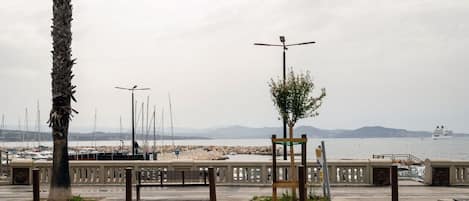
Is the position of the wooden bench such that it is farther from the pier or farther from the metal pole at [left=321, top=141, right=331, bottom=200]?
the metal pole at [left=321, top=141, right=331, bottom=200]

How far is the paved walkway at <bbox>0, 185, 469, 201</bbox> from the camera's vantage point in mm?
20609

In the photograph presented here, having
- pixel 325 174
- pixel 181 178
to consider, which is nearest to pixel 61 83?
pixel 181 178

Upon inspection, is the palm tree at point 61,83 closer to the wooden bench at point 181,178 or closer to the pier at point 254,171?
the wooden bench at point 181,178

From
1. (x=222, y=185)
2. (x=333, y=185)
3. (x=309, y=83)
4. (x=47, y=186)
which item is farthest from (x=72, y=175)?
(x=309, y=83)

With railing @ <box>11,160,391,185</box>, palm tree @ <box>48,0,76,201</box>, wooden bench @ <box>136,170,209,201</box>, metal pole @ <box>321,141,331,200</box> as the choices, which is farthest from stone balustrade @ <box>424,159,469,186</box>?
palm tree @ <box>48,0,76,201</box>

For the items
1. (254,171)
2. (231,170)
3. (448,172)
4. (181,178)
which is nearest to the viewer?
(181,178)

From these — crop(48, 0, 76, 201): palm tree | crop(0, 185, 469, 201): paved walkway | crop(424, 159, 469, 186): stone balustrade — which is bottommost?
crop(0, 185, 469, 201): paved walkway

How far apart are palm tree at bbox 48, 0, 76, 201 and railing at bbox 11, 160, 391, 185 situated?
18.9ft

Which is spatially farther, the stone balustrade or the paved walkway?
the stone balustrade

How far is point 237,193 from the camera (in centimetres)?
2233

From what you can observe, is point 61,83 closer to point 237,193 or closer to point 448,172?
point 237,193

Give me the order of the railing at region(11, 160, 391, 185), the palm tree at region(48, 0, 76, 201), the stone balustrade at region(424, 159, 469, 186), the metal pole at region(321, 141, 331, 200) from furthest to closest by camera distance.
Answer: the railing at region(11, 160, 391, 185)
the stone balustrade at region(424, 159, 469, 186)
the palm tree at region(48, 0, 76, 201)
the metal pole at region(321, 141, 331, 200)

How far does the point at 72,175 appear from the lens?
2616 cm

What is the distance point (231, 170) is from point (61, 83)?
8653 millimetres
